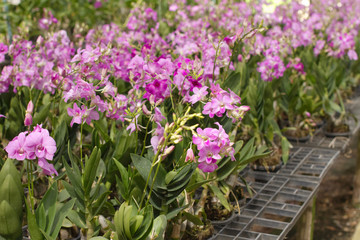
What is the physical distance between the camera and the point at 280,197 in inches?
79.9

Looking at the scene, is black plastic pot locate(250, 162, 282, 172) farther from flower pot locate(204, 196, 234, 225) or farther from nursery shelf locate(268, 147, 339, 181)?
flower pot locate(204, 196, 234, 225)

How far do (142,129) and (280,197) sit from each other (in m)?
0.74

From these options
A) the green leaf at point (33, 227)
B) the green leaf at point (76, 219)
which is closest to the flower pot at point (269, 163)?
the green leaf at point (76, 219)

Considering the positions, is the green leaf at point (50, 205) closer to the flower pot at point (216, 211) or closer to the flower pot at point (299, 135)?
the flower pot at point (216, 211)

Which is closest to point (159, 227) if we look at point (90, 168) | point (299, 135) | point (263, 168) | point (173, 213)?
point (173, 213)

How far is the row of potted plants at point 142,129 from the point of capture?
1211 millimetres

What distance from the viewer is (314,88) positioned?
301 cm

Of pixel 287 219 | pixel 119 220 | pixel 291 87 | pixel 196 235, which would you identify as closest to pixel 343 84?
pixel 291 87

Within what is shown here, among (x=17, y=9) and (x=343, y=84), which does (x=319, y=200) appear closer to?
(x=343, y=84)

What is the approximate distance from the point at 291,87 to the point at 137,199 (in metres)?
1.58

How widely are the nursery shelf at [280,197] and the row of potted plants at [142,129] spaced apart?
72 mm

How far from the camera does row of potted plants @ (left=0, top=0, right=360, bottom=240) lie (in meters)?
1.21

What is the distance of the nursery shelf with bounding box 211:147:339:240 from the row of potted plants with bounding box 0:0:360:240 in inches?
2.8

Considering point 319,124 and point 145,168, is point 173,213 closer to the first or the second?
point 145,168
